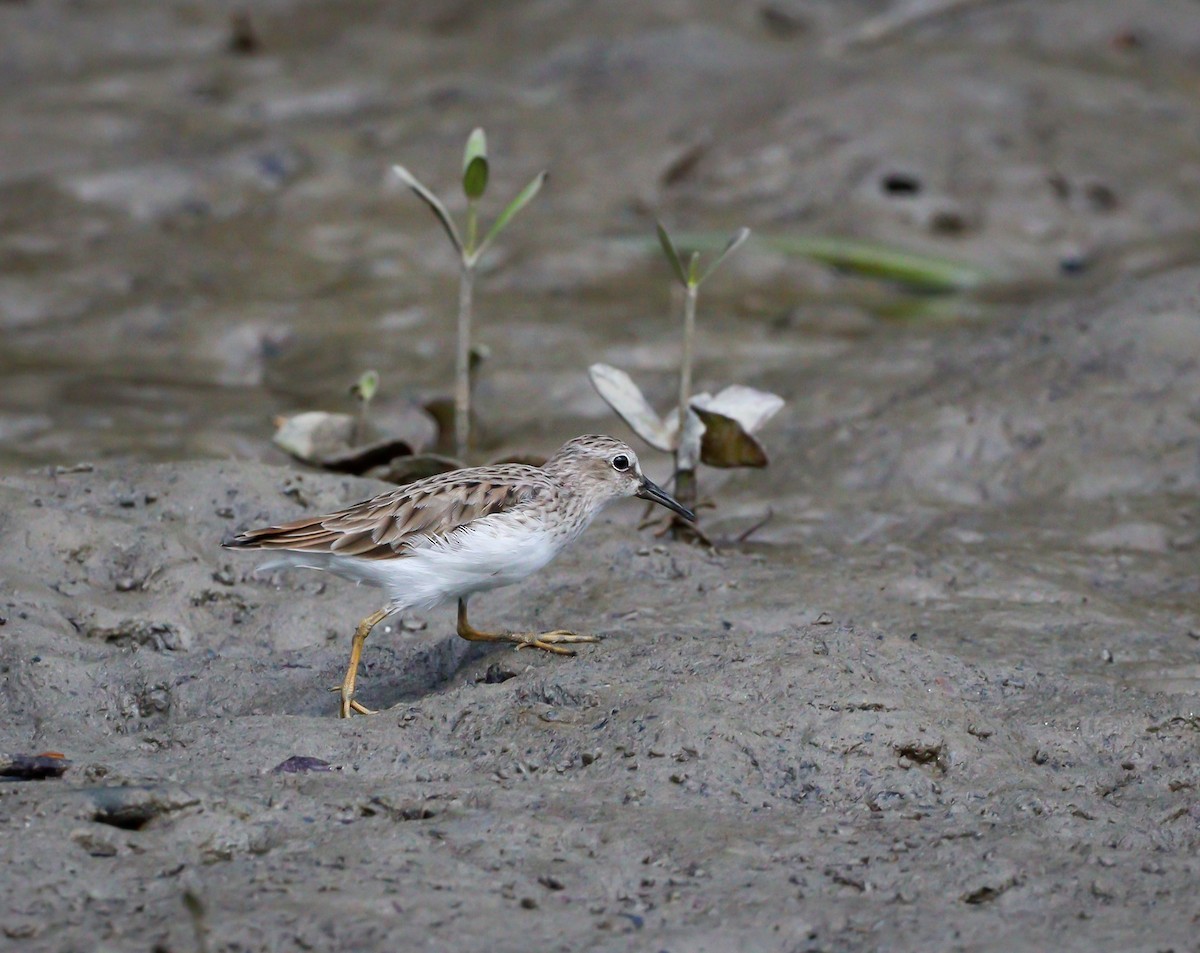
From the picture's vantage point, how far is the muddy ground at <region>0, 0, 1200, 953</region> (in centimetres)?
375

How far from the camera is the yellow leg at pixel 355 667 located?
4891 millimetres

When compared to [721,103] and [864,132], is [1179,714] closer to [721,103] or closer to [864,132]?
[864,132]

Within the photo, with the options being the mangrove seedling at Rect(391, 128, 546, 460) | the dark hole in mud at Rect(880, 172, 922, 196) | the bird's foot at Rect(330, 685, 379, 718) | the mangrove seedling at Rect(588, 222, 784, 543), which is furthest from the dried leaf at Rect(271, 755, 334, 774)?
the dark hole in mud at Rect(880, 172, 922, 196)

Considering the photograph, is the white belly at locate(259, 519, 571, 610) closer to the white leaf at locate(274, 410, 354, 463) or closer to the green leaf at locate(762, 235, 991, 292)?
the white leaf at locate(274, 410, 354, 463)

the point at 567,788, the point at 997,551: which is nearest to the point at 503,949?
the point at 567,788

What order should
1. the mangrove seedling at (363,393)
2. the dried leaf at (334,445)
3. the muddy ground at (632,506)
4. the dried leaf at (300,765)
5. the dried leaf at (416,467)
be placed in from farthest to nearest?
the mangrove seedling at (363,393)
the dried leaf at (334,445)
the dried leaf at (416,467)
the dried leaf at (300,765)
the muddy ground at (632,506)

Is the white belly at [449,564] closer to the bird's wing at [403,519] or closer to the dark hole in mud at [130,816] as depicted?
the bird's wing at [403,519]

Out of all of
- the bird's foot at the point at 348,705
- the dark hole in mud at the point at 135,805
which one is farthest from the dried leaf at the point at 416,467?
the dark hole in mud at the point at 135,805

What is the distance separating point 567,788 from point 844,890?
82 cm

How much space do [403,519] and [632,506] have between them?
6.97 ft

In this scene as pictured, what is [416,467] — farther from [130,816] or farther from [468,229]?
[130,816]

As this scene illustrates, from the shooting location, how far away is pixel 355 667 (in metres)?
5.00

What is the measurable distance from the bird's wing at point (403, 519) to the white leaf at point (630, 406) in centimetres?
106

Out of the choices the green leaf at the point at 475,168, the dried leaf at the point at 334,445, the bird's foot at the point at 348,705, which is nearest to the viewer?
the bird's foot at the point at 348,705
